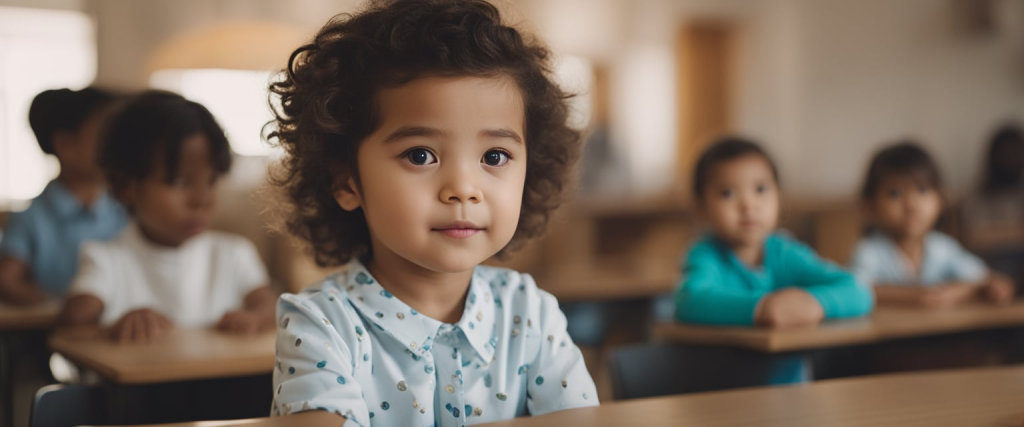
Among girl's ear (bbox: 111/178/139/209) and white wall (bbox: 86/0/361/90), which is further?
white wall (bbox: 86/0/361/90)

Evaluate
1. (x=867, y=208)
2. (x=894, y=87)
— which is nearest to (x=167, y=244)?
(x=867, y=208)

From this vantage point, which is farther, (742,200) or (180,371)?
(742,200)

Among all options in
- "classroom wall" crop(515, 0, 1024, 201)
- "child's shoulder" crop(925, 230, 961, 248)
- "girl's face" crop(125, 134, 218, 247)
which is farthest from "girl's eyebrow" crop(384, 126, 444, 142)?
"classroom wall" crop(515, 0, 1024, 201)

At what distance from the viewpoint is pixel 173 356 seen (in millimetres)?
1535

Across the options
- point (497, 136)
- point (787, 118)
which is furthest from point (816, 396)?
point (787, 118)

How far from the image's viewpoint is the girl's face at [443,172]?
105 cm

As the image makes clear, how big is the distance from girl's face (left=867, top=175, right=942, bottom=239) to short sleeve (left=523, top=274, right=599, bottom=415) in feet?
5.24

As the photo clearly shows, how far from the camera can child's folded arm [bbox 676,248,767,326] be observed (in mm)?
1880

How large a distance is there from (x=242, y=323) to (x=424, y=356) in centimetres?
81

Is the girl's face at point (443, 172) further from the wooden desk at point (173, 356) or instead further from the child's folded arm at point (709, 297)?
the child's folded arm at point (709, 297)

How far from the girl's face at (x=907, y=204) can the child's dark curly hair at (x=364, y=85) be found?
57.5 inches

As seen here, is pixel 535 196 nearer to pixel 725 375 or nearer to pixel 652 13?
pixel 725 375

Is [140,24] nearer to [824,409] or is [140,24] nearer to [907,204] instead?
[907,204]

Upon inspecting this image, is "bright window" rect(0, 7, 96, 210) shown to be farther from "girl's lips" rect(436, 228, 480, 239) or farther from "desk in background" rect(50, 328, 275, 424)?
"girl's lips" rect(436, 228, 480, 239)
